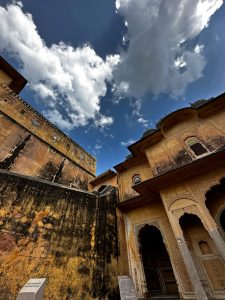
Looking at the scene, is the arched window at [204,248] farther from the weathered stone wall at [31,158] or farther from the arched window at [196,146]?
the weathered stone wall at [31,158]

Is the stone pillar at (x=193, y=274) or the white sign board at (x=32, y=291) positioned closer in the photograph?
the white sign board at (x=32, y=291)

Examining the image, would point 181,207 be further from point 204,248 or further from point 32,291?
point 32,291

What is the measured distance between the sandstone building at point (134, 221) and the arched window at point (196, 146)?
0.06 meters

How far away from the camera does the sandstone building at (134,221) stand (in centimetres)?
621

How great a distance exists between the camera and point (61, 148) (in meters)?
17.2

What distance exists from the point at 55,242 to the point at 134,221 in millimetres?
5065

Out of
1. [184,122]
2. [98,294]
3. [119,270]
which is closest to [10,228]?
[98,294]

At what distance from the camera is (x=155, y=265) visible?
10.6 metres

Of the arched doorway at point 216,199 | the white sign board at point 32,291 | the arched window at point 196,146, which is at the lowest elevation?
the white sign board at point 32,291

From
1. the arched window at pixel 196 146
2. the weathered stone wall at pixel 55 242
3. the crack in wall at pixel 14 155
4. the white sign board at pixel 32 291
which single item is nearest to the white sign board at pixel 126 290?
the weathered stone wall at pixel 55 242

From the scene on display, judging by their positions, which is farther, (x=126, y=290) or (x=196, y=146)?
(x=196, y=146)

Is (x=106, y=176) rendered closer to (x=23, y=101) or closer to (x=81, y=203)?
(x=81, y=203)

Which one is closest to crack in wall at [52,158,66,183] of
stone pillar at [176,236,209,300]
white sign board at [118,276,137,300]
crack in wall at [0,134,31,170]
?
crack in wall at [0,134,31,170]

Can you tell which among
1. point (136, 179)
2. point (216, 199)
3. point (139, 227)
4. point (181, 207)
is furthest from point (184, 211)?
point (136, 179)
